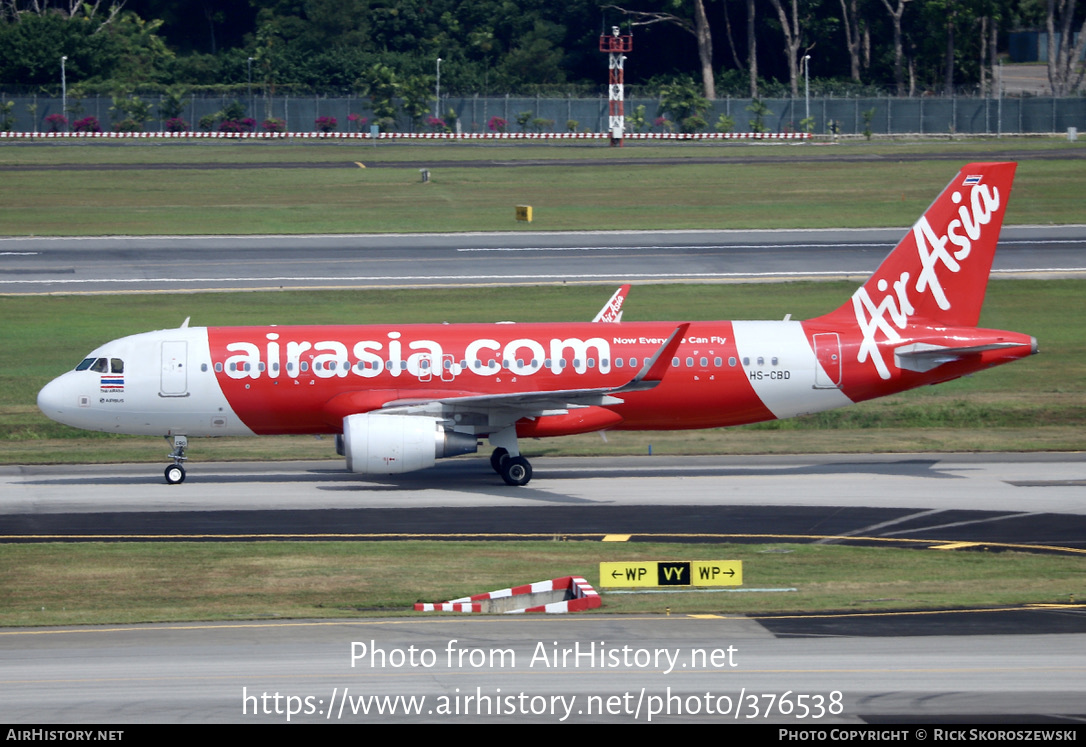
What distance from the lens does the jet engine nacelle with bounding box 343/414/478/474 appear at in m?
32.2

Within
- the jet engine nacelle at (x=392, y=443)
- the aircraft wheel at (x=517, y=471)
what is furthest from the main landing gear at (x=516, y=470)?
the jet engine nacelle at (x=392, y=443)

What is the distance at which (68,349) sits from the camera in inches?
1991

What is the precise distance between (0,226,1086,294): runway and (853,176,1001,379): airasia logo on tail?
27495 mm

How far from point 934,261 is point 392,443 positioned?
52.3 feet

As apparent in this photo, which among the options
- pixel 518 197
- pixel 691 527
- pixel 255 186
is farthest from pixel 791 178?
pixel 691 527

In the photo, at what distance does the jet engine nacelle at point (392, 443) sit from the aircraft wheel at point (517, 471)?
2076 millimetres

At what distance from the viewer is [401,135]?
152 metres

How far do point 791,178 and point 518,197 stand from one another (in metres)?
23.2

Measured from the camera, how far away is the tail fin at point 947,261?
3556cm

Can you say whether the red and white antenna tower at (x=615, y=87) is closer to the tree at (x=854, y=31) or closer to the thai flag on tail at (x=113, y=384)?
the tree at (x=854, y=31)

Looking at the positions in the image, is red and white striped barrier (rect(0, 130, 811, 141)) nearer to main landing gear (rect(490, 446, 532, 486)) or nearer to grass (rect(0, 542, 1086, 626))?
main landing gear (rect(490, 446, 532, 486))

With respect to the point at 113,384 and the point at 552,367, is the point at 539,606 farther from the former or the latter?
the point at 113,384

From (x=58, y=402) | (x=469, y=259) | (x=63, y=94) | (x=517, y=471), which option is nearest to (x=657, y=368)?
(x=517, y=471)

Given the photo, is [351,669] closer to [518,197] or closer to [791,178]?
[518,197]
